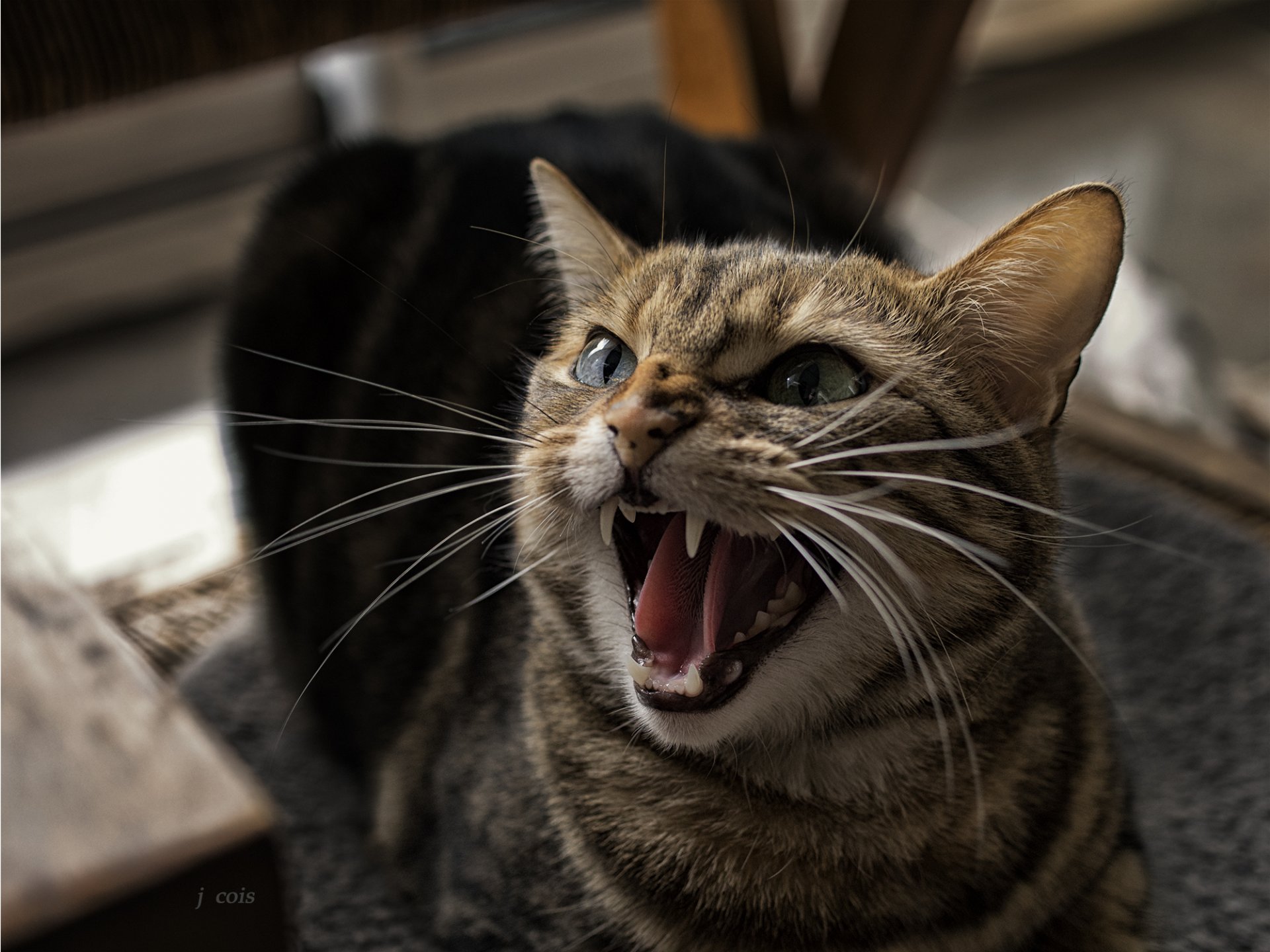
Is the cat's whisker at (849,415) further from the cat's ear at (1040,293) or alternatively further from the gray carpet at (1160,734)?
the gray carpet at (1160,734)

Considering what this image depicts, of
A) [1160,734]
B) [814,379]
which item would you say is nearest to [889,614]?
[814,379]

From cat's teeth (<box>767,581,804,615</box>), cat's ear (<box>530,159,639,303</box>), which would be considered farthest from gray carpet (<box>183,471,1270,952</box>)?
cat's ear (<box>530,159,639,303</box>)

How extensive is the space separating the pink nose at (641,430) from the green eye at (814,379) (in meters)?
0.07

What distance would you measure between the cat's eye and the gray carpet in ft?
1.01

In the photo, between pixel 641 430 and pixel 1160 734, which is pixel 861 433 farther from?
pixel 1160 734

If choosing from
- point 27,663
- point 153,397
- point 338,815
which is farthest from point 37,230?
point 27,663

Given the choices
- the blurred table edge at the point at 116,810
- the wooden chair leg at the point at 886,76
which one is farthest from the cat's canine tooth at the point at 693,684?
the wooden chair leg at the point at 886,76

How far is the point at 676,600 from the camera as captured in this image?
2.03ft

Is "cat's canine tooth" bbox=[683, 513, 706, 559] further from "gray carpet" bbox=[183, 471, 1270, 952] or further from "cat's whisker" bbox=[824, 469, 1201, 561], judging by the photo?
"gray carpet" bbox=[183, 471, 1270, 952]

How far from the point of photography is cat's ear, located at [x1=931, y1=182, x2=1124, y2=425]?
582mm

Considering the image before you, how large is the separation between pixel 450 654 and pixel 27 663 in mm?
392

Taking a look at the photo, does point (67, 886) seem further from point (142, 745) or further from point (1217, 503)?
point (1217, 503)

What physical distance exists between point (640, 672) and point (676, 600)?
0.14ft

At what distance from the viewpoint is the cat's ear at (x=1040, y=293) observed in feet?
1.91
